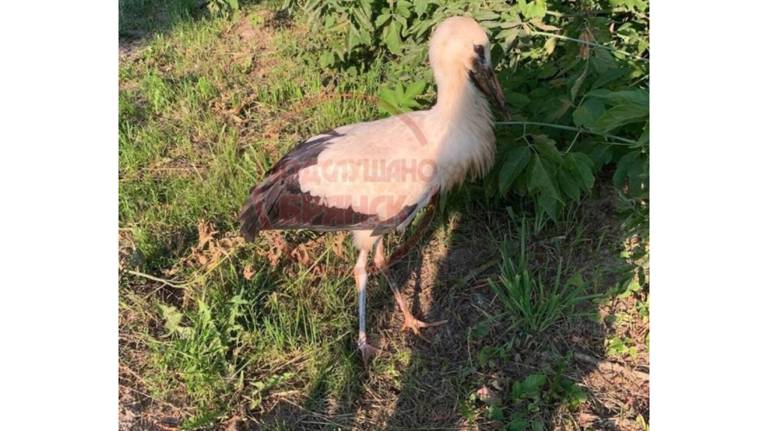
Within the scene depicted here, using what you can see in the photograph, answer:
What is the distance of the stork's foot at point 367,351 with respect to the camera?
11.0 ft

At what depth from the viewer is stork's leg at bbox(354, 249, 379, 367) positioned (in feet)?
11.0

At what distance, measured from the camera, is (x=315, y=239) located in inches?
157

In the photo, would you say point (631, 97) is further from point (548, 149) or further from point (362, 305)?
point (362, 305)

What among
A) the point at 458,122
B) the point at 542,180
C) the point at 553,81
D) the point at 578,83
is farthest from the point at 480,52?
the point at 553,81

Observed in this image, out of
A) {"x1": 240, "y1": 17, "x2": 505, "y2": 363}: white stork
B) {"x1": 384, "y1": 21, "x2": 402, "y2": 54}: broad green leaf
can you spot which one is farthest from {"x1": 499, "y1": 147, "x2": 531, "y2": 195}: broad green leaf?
{"x1": 384, "y1": 21, "x2": 402, "y2": 54}: broad green leaf

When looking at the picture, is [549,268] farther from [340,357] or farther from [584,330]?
[340,357]

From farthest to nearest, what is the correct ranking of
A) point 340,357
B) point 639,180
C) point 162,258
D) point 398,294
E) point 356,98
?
point 356,98, point 162,258, point 398,294, point 340,357, point 639,180

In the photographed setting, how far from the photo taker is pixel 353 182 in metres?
3.22

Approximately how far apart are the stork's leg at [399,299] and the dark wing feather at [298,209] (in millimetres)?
358

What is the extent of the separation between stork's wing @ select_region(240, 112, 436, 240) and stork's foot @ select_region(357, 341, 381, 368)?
2.05ft

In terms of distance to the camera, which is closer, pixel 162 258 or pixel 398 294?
pixel 398 294

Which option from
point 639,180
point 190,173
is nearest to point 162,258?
point 190,173

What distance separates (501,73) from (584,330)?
166cm

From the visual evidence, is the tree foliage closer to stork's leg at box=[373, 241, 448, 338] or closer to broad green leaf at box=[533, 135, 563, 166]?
broad green leaf at box=[533, 135, 563, 166]
